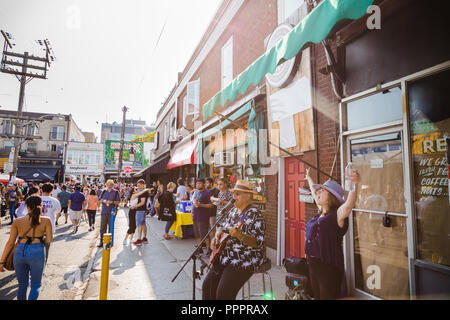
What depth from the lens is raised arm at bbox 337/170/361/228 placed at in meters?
2.53

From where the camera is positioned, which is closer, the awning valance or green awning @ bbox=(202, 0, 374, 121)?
green awning @ bbox=(202, 0, 374, 121)

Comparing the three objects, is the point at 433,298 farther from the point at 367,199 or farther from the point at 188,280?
the point at 188,280

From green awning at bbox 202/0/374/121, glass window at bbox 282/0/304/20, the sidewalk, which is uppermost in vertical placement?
glass window at bbox 282/0/304/20

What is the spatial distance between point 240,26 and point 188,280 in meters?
8.29

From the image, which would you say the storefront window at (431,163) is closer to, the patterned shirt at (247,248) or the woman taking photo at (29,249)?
the patterned shirt at (247,248)

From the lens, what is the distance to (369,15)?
12.1ft

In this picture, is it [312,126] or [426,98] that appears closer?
[426,98]

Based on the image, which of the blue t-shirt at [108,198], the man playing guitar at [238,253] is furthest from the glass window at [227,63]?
the man playing guitar at [238,253]

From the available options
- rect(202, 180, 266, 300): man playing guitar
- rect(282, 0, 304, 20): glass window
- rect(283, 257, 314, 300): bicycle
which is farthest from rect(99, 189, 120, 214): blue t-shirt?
rect(282, 0, 304, 20): glass window

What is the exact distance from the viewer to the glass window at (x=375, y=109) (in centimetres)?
343

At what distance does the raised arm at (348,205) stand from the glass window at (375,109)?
1477 mm

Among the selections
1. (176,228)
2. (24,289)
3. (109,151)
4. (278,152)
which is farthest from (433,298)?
(109,151)

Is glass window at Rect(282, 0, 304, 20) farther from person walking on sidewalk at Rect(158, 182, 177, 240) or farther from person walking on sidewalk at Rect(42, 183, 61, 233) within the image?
person walking on sidewalk at Rect(42, 183, 61, 233)

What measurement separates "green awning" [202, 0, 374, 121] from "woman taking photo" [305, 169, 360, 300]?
1557 mm
